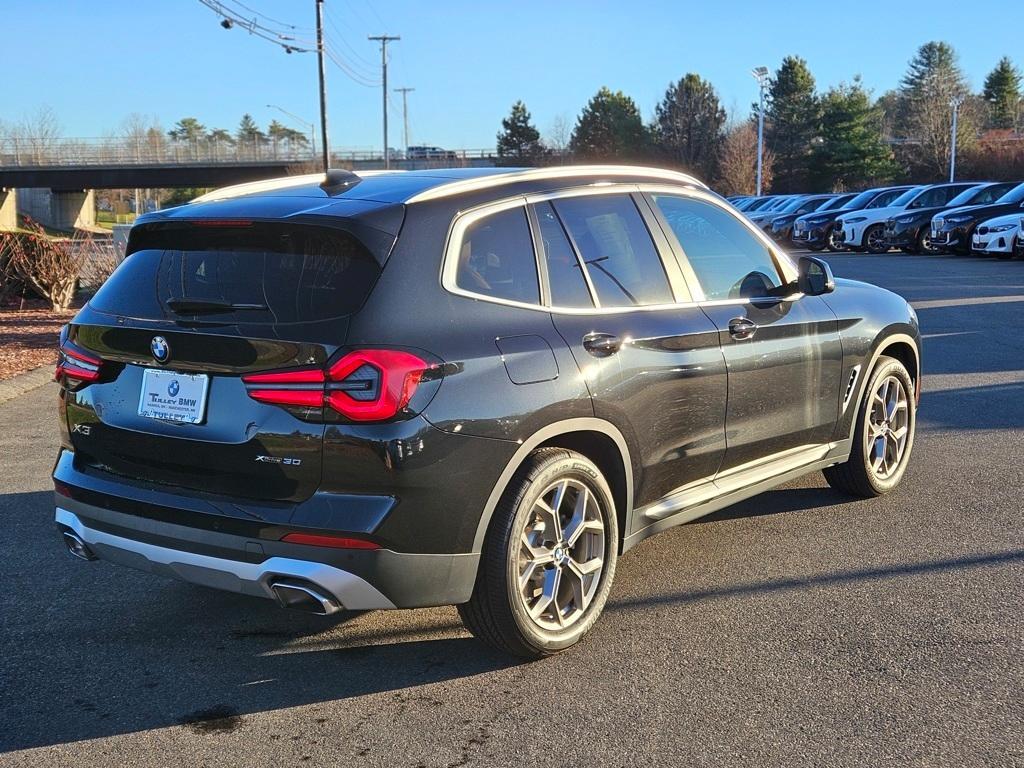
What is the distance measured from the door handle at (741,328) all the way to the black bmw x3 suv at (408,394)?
0.06 feet

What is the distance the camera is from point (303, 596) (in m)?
3.52

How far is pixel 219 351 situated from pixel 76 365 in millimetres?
828

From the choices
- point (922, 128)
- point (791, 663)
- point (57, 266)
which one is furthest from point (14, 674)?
point (922, 128)

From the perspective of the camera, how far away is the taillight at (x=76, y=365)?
399 cm

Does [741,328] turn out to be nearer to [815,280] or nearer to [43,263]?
[815,280]

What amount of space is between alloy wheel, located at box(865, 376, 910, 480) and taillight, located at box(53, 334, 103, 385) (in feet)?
13.2

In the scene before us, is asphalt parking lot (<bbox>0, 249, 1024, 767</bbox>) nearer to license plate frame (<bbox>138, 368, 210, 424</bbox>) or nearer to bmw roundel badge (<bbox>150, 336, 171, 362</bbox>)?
license plate frame (<bbox>138, 368, 210, 424</bbox>)

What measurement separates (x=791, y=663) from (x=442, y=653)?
1.33 metres

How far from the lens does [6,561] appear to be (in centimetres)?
517

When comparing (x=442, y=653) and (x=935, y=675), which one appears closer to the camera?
(x=935, y=675)

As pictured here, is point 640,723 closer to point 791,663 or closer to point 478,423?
point 791,663

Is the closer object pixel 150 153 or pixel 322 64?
pixel 322 64

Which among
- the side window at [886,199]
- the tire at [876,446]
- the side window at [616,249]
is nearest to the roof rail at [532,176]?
the side window at [616,249]

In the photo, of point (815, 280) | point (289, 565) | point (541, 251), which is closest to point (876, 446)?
point (815, 280)
